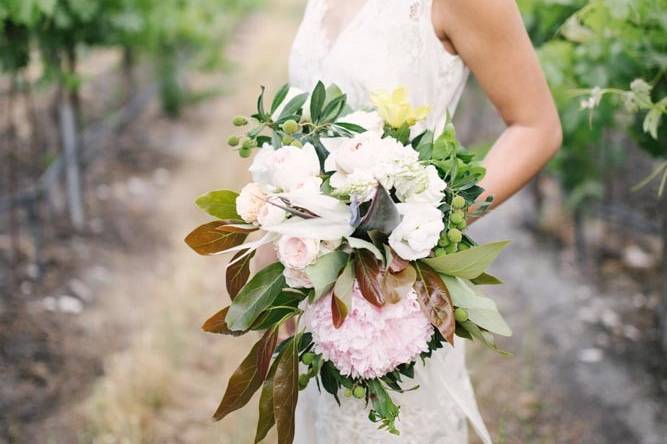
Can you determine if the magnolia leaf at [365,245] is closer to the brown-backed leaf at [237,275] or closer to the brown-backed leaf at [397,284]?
the brown-backed leaf at [397,284]

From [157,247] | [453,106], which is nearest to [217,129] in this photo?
[157,247]

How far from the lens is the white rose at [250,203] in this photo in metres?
1.36

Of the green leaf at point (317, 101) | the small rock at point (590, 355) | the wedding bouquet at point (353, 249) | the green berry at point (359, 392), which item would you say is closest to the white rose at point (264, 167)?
the wedding bouquet at point (353, 249)

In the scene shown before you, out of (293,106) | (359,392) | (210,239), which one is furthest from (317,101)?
(359,392)

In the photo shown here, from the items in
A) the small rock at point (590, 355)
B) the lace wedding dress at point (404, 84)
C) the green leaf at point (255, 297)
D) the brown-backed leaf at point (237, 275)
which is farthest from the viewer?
the small rock at point (590, 355)

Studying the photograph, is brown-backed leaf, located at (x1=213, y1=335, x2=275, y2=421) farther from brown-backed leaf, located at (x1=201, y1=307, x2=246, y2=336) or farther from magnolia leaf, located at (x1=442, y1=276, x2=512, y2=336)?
magnolia leaf, located at (x1=442, y1=276, x2=512, y2=336)

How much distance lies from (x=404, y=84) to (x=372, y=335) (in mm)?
636

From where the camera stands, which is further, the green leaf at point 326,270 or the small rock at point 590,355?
the small rock at point 590,355

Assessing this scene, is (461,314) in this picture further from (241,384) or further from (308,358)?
(241,384)

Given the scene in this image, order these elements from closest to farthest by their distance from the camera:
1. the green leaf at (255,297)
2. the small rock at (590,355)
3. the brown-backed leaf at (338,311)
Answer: the brown-backed leaf at (338,311) → the green leaf at (255,297) → the small rock at (590,355)

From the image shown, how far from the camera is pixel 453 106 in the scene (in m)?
1.81

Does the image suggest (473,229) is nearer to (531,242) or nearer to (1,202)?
(531,242)

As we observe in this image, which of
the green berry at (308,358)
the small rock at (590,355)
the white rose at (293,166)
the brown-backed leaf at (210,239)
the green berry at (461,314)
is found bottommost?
the small rock at (590,355)

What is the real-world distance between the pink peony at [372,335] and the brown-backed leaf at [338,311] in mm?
46
